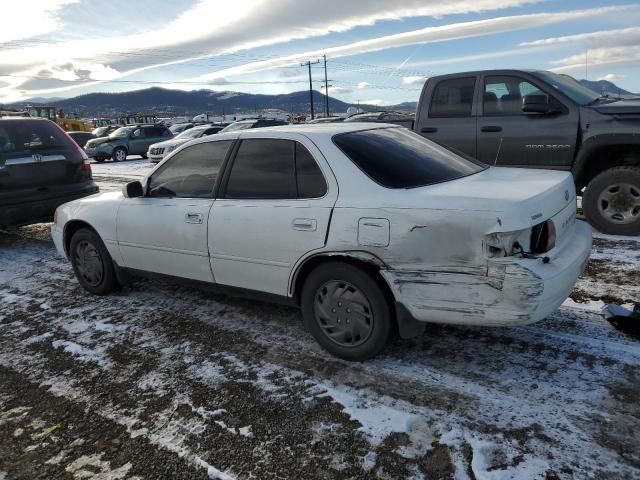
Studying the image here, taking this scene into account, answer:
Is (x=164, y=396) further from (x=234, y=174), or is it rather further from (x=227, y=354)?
(x=234, y=174)

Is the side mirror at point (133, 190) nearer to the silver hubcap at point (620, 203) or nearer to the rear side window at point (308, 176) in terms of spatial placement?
the rear side window at point (308, 176)

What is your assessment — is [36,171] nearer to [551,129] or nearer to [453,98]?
[453,98]

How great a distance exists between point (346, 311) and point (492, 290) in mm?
Result: 951

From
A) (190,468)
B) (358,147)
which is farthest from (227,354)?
(358,147)

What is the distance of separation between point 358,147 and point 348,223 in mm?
630

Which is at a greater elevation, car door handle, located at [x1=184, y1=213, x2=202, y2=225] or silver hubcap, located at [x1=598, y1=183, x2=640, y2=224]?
car door handle, located at [x1=184, y1=213, x2=202, y2=225]

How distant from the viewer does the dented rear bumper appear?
271cm

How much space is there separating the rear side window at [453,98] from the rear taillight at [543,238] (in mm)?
4135

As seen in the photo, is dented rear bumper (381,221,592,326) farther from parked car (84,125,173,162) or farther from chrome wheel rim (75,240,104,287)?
parked car (84,125,173,162)

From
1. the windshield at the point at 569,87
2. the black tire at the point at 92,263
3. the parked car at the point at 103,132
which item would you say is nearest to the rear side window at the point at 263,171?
the black tire at the point at 92,263

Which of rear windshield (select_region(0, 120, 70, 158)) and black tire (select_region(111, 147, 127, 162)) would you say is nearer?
rear windshield (select_region(0, 120, 70, 158))

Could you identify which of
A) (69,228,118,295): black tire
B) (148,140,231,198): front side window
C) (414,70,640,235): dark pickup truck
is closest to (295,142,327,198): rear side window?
(148,140,231,198): front side window

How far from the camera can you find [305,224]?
3295 mm

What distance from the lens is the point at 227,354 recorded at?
3.56m
